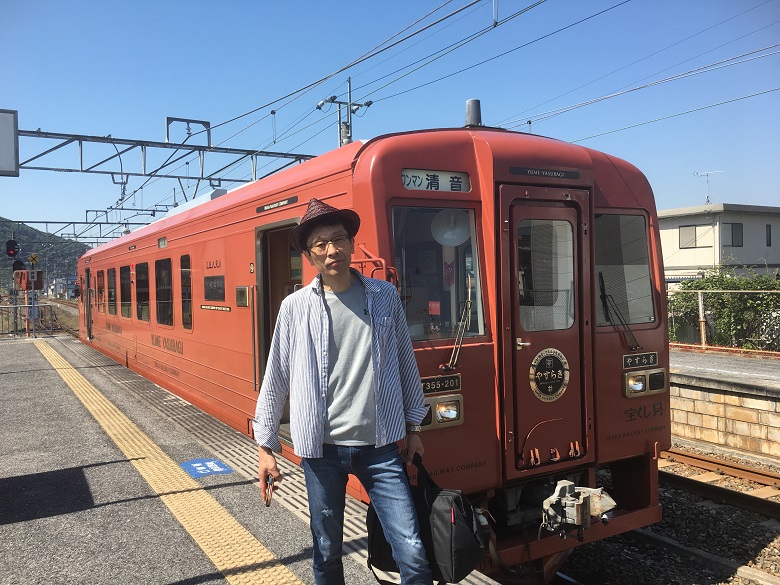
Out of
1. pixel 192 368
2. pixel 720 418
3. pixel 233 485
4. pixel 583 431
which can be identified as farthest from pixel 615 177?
pixel 192 368

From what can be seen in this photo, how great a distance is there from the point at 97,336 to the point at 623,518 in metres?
14.5

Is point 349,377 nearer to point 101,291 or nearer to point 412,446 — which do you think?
point 412,446

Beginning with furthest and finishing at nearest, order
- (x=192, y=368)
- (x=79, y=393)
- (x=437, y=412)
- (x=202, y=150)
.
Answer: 1. (x=202, y=150)
2. (x=79, y=393)
3. (x=192, y=368)
4. (x=437, y=412)

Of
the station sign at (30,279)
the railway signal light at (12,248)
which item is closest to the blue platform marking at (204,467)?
the railway signal light at (12,248)

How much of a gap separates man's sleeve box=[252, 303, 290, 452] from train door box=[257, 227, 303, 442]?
9.43 ft

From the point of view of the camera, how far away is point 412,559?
2.55m

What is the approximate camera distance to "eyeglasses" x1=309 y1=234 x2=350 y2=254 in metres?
2.69

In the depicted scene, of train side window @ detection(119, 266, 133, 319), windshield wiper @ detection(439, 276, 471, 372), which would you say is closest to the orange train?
windshield wiper @ detection(439, 276, 471, 372)

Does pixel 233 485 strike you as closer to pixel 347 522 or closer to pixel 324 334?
pixel 347 522

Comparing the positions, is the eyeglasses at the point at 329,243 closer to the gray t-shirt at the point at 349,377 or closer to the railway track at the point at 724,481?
the gray t-shirt at the point at 349,377

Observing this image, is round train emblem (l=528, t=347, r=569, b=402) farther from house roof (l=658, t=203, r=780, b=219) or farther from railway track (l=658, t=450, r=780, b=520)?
house roof (l=658, t=203, r=780, b=219)

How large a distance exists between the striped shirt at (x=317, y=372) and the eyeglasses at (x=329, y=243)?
143 millimetres

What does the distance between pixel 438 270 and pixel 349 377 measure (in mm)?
1569

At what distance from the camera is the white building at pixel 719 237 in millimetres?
22844
